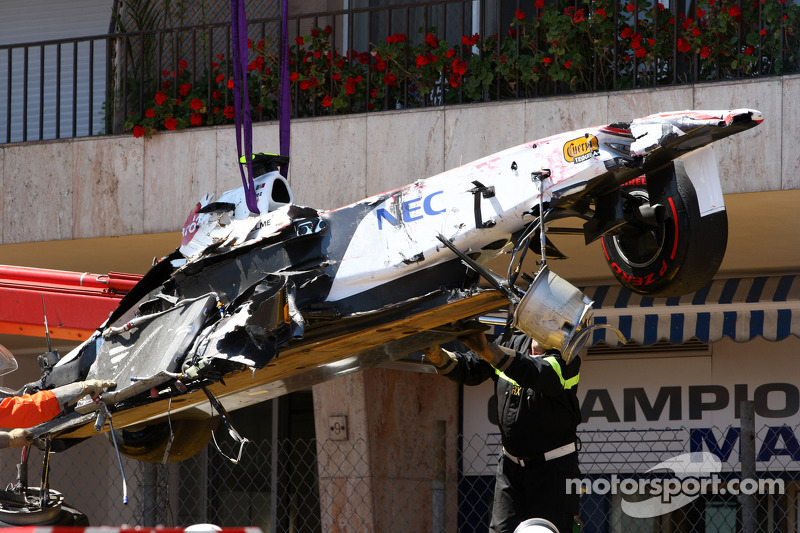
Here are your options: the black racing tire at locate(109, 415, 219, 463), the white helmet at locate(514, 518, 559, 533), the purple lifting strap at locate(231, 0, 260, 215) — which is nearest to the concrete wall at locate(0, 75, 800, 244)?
the black racing tire at locate(109, 415, 219, 463)

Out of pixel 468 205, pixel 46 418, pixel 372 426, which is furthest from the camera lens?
pixel 372 426

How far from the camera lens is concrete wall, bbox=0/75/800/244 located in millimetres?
6906

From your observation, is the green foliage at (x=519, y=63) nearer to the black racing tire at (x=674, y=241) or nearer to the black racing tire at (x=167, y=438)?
the black racing tire at (x=167, y=438)

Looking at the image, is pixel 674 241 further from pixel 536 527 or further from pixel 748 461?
pixel 748 461

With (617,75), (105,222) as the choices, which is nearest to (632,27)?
(617,75)

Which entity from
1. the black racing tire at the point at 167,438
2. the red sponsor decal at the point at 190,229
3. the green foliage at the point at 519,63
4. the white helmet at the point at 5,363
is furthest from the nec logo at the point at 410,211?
the green foliage at the point at 519,63

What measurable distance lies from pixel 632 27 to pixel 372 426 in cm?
392

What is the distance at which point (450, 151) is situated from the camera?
25.4 ft

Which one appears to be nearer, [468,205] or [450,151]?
[468,205]

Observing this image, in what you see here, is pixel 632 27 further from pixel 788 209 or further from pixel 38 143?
pixel 38 143

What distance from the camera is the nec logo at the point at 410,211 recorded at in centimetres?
407

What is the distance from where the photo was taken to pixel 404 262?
4074mm

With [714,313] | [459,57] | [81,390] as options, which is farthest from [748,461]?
[459,57]

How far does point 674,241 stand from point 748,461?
218 centimetres
